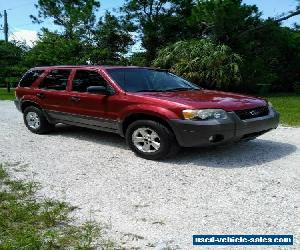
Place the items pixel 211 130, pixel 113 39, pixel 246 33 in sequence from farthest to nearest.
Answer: pixel 113 39 < pixel 246 33 < pixel 211 130

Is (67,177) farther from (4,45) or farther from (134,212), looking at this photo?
(4,45)

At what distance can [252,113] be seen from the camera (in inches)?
256

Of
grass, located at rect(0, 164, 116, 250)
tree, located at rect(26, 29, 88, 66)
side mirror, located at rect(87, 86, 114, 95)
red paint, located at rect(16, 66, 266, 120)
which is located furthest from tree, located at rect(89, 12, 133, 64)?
grass, located at rect(0, 164, 116, 250)

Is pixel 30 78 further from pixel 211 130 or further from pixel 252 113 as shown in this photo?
pixel 252 113

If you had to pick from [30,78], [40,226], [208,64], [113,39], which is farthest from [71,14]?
[40,226]

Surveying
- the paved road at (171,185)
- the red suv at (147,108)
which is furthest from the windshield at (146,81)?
the paved road at (171,185)

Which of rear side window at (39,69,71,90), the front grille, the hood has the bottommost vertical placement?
the front grille

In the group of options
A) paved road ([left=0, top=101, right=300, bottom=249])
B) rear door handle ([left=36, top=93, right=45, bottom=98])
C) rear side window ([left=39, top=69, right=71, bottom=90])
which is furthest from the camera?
rear door handle ([left=36, top=93, right=45, bottom=98])

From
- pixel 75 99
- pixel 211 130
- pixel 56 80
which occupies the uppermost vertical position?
pixel 56 80

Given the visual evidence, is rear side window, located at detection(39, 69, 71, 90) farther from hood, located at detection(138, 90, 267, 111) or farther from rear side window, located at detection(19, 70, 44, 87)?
hood, located at detection(138, 90, 267, 111)

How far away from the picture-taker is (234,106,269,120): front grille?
6.30m

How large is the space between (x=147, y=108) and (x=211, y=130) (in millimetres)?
1052

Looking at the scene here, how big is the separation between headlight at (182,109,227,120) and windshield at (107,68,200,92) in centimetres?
121

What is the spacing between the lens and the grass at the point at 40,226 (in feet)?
11.8
